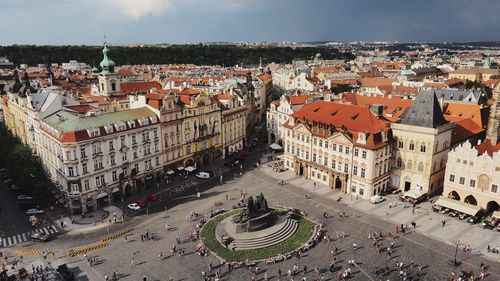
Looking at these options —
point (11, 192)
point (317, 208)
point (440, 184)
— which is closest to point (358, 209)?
point (317, 208)

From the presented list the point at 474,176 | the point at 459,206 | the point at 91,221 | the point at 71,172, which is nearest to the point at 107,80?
the point at 71,172

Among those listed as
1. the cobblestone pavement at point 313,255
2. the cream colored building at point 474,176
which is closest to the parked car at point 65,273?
the cobblestone pavement at point 313,255

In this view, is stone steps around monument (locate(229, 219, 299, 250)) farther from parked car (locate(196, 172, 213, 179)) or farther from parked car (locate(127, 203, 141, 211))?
parked car (locate(196, 172, 213, 179))

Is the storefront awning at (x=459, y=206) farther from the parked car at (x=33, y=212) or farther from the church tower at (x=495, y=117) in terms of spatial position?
the parked car at (x=33, y=212)

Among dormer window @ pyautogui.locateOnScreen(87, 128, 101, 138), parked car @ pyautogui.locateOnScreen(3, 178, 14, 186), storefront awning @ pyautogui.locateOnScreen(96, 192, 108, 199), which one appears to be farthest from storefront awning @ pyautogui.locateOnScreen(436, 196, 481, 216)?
parked car @ pyautogui.locateOnScreen(3, 178, 14, 186)

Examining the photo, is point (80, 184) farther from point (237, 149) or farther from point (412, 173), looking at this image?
point (412, 173)

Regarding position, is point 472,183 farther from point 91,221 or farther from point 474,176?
point 91,221
